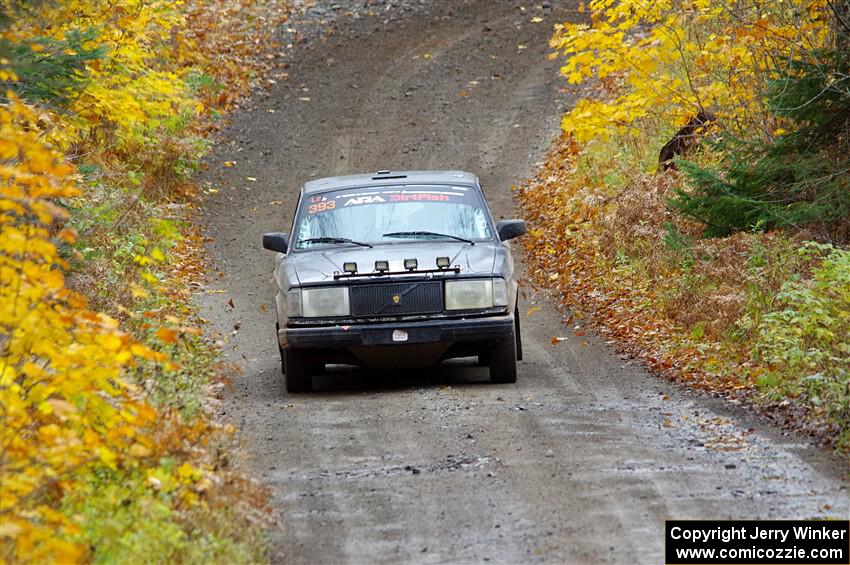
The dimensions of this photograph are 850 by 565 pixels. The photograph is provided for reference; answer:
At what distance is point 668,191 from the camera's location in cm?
1579

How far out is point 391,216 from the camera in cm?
1070

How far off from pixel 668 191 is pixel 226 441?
32.5ft

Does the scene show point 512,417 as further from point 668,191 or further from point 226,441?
point 668,191

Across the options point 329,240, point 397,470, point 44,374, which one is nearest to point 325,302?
point 329,240

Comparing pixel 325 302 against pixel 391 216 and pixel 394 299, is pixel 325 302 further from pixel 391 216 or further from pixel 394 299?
pixel 391 216

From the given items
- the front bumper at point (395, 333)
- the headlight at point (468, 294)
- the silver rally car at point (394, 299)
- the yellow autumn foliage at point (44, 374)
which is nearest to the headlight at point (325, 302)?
the silver rally car at point (394, 299)

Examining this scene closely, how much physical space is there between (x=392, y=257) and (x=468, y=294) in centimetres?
76

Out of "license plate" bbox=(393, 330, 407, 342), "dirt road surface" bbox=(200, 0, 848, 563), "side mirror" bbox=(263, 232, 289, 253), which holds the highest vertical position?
"side mirror" bbox=(263, 232, 289, 253)

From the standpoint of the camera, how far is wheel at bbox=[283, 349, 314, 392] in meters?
9.87

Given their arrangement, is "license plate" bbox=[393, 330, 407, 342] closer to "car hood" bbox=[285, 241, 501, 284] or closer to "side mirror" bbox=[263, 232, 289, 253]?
"car hood" bbox=[285, 241, 501, 284]

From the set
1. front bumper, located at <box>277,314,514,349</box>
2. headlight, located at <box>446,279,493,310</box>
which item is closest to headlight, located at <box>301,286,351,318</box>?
front bumper, located at <box>277,314,514,349</box>

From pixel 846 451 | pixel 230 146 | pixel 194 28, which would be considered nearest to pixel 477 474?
pixel 846 451

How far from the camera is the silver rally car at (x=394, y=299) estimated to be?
9.59 metres

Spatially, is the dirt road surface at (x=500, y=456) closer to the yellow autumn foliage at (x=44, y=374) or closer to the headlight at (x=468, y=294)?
the headlight at (x=468, y=294)
